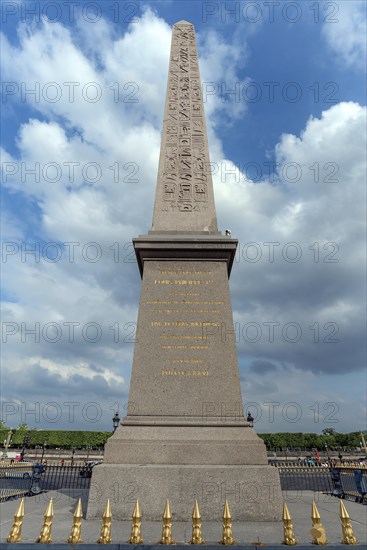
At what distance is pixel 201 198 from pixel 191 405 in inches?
227

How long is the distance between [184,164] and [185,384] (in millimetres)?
6500

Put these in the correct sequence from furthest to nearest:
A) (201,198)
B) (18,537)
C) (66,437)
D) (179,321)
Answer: (66,437)
(201,198)
(179,321)
(18,537)

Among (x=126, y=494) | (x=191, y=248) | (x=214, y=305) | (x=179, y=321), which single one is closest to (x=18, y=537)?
(x=126, y=494)

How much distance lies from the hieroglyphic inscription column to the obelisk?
3 centimetres

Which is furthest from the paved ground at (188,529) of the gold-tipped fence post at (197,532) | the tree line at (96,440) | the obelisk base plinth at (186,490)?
the tree line at (96,440)

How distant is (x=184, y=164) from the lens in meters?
11.8

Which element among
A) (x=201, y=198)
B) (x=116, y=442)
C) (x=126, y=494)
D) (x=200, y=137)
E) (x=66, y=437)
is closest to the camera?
(x=126, y=494)

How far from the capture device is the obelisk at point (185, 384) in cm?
717

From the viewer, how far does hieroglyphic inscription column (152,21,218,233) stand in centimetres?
1115

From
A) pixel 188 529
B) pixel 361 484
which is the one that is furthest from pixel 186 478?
pixel 361 484

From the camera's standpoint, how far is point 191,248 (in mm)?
10039

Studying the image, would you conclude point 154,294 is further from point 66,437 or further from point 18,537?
point 66,437

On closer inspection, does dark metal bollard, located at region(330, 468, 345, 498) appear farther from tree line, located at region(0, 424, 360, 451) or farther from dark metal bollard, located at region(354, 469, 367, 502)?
tree line, located at region(0, 424, 360, 451)

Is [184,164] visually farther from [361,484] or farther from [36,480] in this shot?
Result: [36,480]
